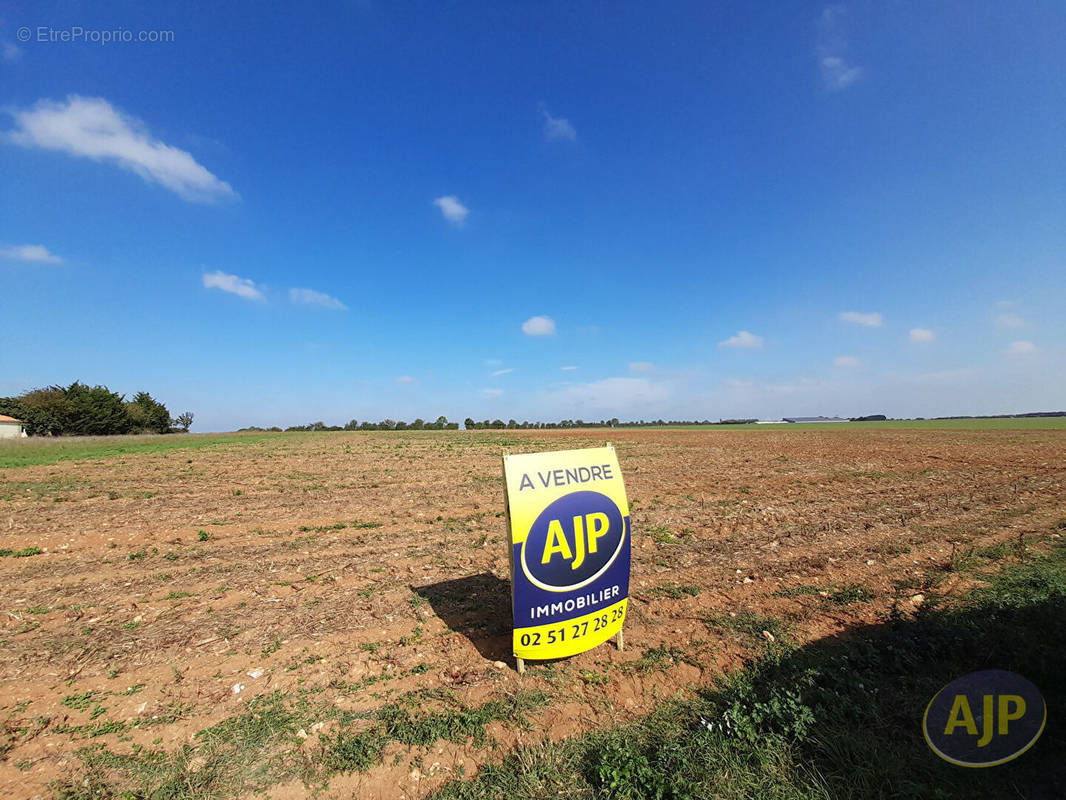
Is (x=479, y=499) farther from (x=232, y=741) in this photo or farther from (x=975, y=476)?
(x=975, y=476)

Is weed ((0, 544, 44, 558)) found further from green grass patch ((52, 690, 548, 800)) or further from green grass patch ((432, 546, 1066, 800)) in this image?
green grass patch ((432, 546, 1066, 800))

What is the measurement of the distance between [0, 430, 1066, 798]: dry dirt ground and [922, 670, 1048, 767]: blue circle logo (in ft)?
4.82

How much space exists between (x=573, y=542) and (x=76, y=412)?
99108mm

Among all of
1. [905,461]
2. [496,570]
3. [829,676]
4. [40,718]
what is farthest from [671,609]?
[905,461]

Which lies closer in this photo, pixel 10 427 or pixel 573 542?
pixel 573 542

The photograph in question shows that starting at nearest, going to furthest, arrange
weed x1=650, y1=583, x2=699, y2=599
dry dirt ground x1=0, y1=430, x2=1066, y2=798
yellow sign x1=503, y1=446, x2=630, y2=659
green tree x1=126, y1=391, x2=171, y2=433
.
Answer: dry dirt ground x1=0, y1=430, x2=1066, y2=798
yellow sign x1=503, y1=446, x2=630, y2=659
weed x1=650, y1=583, x2=699, y2=599
green tree x1=126, y1=391, x2=171, y2=433

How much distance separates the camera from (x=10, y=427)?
58.5m

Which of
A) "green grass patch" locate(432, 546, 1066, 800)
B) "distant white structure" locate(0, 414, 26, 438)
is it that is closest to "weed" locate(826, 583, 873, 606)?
"green grass patch" locate(432, 546, 1066, 800)

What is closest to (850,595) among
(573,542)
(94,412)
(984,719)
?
(984,719)

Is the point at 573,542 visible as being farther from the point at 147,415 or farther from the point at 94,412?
the point at 147,415

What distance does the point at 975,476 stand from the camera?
15.8 m

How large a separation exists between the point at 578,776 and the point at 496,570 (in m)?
4.33

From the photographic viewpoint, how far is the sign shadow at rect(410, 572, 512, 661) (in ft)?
16.4

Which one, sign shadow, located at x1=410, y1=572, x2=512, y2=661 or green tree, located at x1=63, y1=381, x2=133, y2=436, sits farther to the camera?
green tree, located at x1=63, y1=381, x2=133, y2=436
